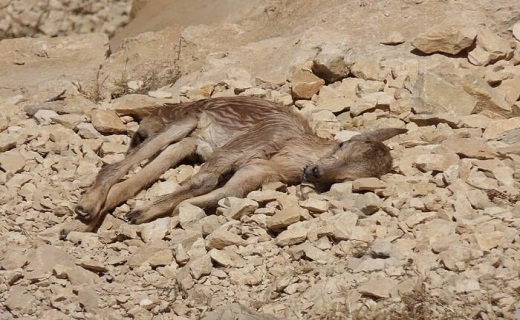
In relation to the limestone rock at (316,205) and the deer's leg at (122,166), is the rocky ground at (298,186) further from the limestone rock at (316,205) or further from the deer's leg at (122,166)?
the deer's leg at (122,166)

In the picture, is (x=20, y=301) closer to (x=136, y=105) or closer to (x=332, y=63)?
(x=136, y=105)

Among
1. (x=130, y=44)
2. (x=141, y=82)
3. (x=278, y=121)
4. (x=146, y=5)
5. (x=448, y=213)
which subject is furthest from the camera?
(x=146, y=5)

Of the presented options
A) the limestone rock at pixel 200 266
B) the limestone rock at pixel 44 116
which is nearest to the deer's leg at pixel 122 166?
the limestone rock at pixel 44 116

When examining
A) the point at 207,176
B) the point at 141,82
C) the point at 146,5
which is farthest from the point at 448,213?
the point at 146,5

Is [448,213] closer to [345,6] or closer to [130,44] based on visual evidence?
[345,6]

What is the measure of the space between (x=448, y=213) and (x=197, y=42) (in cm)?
432

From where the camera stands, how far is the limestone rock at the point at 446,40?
361 inches

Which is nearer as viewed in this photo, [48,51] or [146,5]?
[48,51]

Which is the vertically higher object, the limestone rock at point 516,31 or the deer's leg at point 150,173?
the limestone rock at point 516,31

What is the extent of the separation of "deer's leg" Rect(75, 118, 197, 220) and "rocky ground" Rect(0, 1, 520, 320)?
0.59ft

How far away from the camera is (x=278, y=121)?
866 centimetres

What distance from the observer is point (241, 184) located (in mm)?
8031

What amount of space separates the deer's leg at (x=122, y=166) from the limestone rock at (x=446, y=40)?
2204 mm

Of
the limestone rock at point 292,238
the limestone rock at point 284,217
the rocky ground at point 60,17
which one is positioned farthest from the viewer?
the rocky ground at point 60,17
